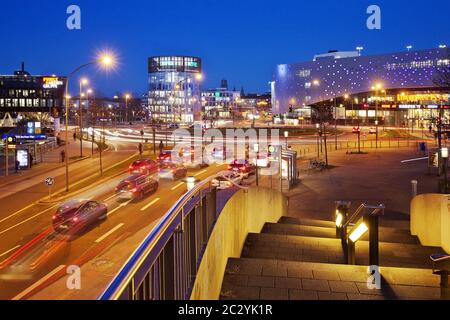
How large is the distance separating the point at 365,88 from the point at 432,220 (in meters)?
110

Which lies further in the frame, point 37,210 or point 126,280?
point 37,210

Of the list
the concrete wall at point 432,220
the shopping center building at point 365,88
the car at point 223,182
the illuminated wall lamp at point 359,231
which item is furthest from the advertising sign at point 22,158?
the shopping center building at point 365,88

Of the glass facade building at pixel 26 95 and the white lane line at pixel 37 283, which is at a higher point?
the glass facade building at pixel 26 95

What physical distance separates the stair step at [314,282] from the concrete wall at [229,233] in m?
0.27

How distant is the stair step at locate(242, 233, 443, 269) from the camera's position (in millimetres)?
9302

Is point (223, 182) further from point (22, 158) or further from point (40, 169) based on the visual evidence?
point (40, 169)

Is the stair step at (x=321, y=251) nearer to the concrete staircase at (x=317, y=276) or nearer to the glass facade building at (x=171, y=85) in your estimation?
the concrete staircase at (x=317, y=276)

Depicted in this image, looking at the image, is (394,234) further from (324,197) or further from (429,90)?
(429,90)

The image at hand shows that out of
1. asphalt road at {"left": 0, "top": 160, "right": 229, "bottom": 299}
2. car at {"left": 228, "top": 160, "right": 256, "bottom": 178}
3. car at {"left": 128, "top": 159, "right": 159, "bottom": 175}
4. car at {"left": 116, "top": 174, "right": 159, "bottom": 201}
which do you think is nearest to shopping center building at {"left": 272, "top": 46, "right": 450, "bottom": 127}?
car at {"left": 228, "top": 160, "right": 256, "bottom": 178}

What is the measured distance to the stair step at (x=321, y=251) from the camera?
9.30 metres

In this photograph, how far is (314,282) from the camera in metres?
7.02
